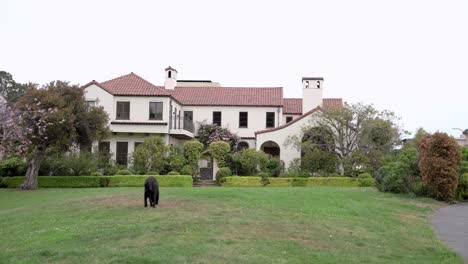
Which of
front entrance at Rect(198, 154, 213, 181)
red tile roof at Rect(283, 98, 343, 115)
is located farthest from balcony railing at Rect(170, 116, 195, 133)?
red tile roof at Rect(283, 98, 343, 115)

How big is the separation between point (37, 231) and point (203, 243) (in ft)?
16.4

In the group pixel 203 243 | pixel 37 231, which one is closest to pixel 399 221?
pixel 203 243

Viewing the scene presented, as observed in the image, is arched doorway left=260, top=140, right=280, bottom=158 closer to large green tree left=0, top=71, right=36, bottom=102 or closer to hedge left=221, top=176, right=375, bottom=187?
hedge left=221, top=176, right=375, bottom=187

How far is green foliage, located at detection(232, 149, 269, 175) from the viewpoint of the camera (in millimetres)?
35375

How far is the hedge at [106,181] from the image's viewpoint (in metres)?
31.7

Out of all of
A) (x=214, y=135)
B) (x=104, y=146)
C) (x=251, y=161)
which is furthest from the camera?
(x=214, y=135)

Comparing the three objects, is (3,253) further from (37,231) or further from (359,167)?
(359,167)

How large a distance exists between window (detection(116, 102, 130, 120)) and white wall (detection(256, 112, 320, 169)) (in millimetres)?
10615

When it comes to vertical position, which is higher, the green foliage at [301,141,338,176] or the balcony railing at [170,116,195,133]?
the balcony railing at [170,116,195,133]

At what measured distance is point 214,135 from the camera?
142 ft

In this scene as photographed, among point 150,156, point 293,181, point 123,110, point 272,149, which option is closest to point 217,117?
point 272,149

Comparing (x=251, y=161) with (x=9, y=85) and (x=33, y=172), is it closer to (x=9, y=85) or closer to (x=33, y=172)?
(x=33, y=172)

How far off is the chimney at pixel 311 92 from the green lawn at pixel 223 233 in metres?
26.8

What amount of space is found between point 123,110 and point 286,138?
43.1 feet
